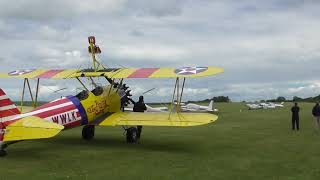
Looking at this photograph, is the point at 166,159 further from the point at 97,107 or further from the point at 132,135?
the point at 97,107

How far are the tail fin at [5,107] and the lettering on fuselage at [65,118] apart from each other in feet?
4.57

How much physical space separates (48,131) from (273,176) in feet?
18.4

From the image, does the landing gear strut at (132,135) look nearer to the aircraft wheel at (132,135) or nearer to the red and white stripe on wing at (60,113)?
the aircraft wheel at (132,135)

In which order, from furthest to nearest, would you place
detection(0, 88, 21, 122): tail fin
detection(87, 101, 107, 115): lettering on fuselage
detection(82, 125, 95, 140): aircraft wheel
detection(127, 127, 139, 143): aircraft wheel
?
detection(82, 125, 95, 140): aircraft wheel → detection(127, 127, 139, 143): aircraft wheel → detection(87, 101, 107, 115): lettering on fuselage → detection(0, 88, 21, 122): tail fin

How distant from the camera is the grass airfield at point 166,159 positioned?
10102 mm

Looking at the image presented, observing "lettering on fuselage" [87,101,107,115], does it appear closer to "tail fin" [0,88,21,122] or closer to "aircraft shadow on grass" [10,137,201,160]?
"aircraft shadow on grass" [10,137,201,160]

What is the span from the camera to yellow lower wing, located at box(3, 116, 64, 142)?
1148cm

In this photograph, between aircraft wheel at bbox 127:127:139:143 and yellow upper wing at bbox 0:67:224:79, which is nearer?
yellow upper wing at bbox 0:67:224:79

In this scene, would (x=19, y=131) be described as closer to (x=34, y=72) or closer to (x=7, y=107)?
(x=7, y=107)

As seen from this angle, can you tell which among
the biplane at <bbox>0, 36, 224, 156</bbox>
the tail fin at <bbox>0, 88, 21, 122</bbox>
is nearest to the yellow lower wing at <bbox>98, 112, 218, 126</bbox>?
the biplane at <bbox>0, 36, 224, 156</bbox>

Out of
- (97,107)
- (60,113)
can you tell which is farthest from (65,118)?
(97,107)

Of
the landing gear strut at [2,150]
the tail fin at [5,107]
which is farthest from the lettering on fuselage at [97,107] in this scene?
the landing gear strut at [2,150]

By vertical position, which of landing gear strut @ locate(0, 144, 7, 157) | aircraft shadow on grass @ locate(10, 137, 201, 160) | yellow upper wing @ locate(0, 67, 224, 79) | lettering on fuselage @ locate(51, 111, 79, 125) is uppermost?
yellow upper wing @ locate(0, 67, 224, 79)

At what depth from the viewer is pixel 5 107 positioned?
12.2 metres
